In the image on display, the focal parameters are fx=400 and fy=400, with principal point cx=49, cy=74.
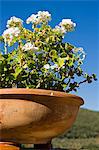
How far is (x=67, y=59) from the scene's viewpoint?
8.21 ft

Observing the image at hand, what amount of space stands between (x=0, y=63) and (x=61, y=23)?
51cm

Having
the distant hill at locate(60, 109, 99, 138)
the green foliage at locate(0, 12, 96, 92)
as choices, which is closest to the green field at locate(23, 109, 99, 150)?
the distant hill at locate(60, 109, 99, 138)

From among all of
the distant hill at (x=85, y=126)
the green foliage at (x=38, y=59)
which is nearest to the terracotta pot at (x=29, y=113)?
the green foliage at (x=38, y=59)

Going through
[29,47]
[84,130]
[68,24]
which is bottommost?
[84,130]

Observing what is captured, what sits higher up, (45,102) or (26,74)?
(26,74)

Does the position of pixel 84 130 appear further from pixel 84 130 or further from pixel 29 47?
pixel 29 47

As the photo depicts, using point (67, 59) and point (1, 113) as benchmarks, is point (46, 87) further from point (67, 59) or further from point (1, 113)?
point (1, 113)

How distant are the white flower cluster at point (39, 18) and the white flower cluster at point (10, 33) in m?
0.18

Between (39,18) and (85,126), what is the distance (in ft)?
45.5

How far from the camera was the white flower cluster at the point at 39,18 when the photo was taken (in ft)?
8.63

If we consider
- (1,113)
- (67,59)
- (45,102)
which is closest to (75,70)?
(67,59)

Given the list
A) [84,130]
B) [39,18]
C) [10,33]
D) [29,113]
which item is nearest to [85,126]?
[84,130]

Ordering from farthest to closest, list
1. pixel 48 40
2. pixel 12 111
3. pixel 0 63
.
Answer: pixel 48 40, pixel 0 63, pixel 12 111

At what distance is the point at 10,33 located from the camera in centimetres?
251
